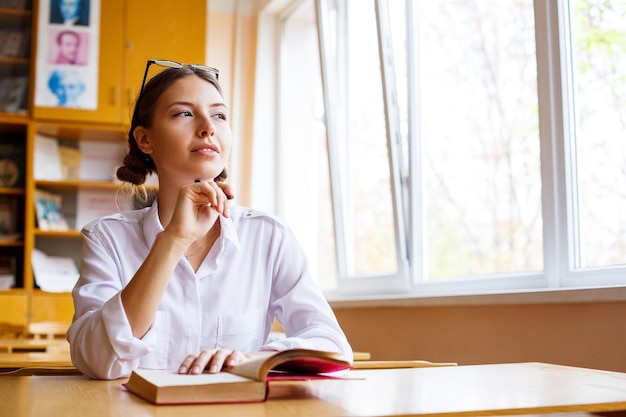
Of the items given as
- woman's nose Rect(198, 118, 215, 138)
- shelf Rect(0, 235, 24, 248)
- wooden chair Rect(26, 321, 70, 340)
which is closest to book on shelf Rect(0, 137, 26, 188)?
shelf Rect(0, 235, 24, 248)

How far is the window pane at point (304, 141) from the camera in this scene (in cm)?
543

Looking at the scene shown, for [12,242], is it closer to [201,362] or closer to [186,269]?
[186,269]

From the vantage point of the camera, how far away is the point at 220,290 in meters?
1.84

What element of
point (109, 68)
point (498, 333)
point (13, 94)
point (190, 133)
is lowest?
point (498, 333)

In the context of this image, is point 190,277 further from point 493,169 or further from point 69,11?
point 69,11

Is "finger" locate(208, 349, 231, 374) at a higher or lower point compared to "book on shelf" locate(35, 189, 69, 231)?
lower

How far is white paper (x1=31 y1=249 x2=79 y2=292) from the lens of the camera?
503 cm

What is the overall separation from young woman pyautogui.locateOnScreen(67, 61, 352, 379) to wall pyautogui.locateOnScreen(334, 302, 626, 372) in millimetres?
1059

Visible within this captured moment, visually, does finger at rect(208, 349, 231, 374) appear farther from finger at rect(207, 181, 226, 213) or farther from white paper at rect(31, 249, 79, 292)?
white paper at rect(31, 249, 79, 292)

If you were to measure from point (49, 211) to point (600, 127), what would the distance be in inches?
138

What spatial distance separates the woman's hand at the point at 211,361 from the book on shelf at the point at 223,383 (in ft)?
0.13

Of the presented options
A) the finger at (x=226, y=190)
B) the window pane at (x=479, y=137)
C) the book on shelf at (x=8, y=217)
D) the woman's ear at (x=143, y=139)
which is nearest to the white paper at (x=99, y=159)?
the book on shelf at (x=8, y=217)

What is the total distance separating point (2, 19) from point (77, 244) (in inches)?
57.9

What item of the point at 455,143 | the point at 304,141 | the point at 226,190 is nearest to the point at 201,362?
the point at 226,190
